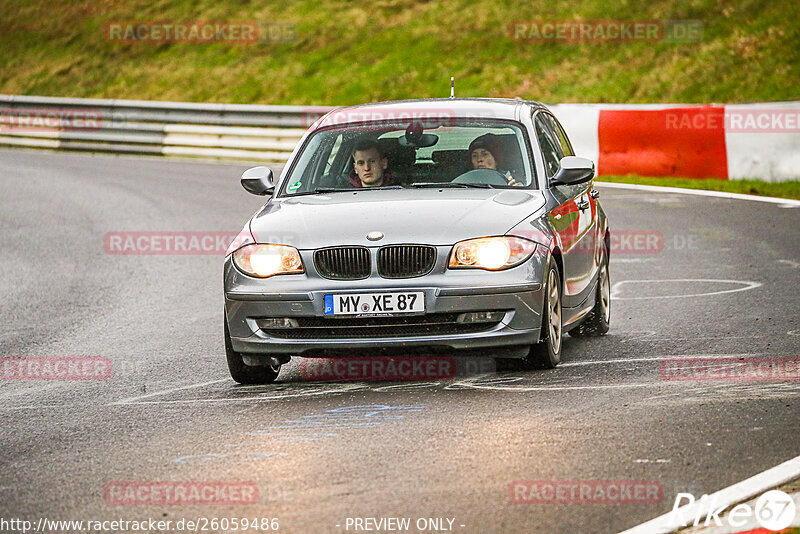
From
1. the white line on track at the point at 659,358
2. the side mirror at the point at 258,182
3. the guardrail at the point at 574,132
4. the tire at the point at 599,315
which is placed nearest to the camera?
the white line on track at the point at 659,358

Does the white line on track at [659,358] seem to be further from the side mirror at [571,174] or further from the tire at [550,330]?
the side mirror at [571,174]

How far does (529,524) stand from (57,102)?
26.9m

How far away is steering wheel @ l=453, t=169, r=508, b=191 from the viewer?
29.0 feet

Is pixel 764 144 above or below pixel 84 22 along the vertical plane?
below

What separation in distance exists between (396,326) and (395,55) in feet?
92.9

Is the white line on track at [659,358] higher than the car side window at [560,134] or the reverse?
the reverse

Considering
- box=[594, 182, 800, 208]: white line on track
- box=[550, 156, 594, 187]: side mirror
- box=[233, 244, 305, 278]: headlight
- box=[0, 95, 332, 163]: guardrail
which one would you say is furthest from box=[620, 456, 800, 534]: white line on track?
box=[0, 95, 332, 163]: guardrail

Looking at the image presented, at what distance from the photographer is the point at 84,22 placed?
46125mm

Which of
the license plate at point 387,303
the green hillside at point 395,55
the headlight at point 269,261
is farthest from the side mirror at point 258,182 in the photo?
the green hillside at point 395,55

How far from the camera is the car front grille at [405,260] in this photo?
25.4 feet

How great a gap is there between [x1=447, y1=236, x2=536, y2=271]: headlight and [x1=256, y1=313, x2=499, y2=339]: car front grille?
0.97 feet

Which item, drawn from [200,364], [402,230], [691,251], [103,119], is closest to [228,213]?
[691,251]

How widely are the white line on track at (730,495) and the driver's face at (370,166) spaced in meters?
3.82

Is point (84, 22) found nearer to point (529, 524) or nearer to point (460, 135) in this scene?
point (460, 135)
